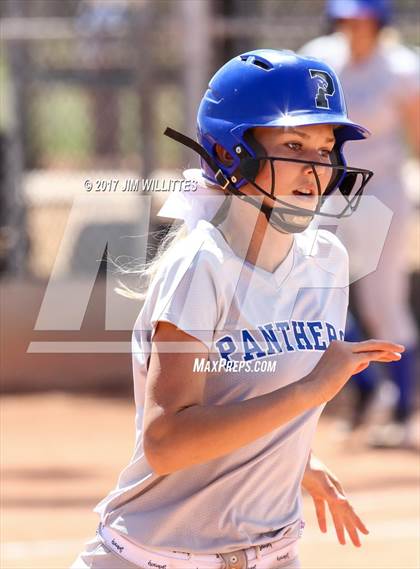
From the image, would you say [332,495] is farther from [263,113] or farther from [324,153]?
[263,113]

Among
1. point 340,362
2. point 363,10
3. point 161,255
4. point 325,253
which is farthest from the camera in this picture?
point 363,10

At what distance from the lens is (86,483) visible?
689cm

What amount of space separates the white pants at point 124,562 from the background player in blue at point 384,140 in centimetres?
449

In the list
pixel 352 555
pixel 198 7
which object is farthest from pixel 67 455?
pixel 198 7

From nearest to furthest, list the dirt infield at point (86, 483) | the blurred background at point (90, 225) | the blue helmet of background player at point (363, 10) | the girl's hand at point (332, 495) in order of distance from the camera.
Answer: the girl's hand at point (332, 495), the dirt infield at point (86, 483), the blue helmet of background player at point (363, 10), the blurred background at point (90, 225)

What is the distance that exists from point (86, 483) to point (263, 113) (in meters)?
4.07

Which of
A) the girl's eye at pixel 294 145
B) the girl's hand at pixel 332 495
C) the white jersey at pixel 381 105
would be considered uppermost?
the girl's eye at pixel 294 145

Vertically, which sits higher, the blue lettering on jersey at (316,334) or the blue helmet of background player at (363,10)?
the blue lettering on jersey at (316,334)

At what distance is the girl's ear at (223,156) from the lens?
3215mm

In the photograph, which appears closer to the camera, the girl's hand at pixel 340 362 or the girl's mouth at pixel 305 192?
the girl's hand at pixel 340 362

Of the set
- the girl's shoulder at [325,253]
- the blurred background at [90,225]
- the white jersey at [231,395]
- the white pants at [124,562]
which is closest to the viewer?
the white jersey at [231,395]

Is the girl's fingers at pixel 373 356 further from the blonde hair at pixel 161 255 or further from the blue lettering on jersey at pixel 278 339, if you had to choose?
the blonde hair at pixel 161 255

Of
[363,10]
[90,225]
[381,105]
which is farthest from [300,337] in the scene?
[90,225]

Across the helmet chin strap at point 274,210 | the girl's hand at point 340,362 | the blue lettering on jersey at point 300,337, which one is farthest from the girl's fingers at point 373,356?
the helmet chin strap at point 274,210
